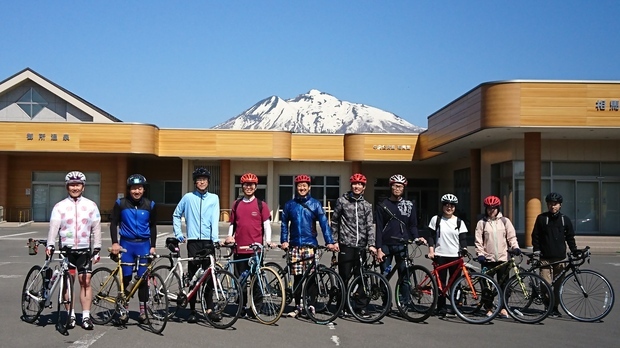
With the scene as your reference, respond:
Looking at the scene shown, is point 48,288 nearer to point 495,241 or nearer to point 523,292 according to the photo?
point 495,241

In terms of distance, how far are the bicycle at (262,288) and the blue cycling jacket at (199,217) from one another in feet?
1.98

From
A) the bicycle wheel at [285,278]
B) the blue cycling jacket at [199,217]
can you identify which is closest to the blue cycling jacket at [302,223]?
the bicycle wheel at [285,278]

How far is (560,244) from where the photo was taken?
28.9 ft

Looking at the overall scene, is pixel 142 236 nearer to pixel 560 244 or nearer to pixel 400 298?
pixel 400 298

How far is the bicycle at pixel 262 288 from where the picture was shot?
26.1ft

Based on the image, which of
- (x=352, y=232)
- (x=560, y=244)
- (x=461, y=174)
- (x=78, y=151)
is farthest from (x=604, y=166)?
(x=78, y=151)

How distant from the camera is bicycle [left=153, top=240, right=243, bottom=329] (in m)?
7.77

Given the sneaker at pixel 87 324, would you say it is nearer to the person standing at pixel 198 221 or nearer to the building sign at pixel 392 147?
the person standing at pixel 198 221

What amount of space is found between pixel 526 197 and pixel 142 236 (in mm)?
16460

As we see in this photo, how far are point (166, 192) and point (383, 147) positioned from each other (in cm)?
1300

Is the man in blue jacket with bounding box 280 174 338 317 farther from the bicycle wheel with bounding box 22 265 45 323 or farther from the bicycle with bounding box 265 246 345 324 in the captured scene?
the bicycle wheel with bounding box 22 265 45 323

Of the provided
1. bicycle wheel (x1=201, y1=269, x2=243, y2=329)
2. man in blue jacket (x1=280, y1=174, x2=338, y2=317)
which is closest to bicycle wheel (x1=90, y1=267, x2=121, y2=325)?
bicycle wheel (x1=201, y1=269, x2=243, y2=329)

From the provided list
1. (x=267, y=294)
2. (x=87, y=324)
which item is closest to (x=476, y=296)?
(x=267, y=294)

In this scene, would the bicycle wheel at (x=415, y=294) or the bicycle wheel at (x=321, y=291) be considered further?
the bicycle wheel at (x=415, y=294)
